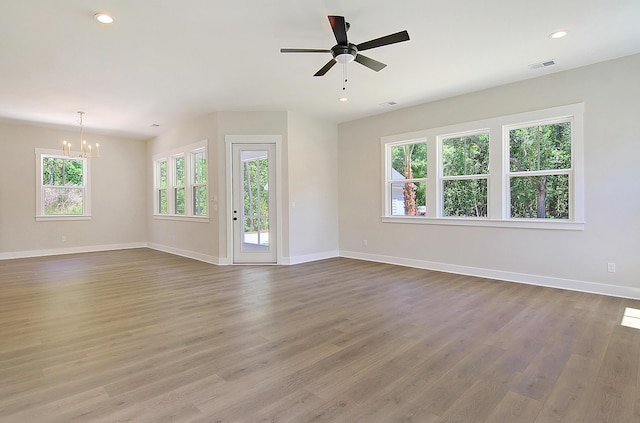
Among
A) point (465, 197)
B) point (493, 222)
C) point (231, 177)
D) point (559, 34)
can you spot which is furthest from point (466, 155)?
point (231, 177)

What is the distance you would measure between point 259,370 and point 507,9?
3.67 meters

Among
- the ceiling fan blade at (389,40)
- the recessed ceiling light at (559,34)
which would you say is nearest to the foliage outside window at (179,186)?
the ceiling fan blade at (389,40)

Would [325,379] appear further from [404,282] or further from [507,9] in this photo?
[507,9]

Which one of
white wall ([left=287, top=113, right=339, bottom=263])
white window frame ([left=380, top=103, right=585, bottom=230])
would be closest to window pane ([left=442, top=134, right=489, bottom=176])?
white window frame ([left=380, top=103, right=585, bottom=230])

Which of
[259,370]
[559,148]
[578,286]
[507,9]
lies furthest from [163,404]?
[559,148]

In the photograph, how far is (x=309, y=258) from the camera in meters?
6.58

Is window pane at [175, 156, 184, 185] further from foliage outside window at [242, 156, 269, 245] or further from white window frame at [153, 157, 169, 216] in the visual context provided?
foliage outside window at [242, 156, 269, 245]

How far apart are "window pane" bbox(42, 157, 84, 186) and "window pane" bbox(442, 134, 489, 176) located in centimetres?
820

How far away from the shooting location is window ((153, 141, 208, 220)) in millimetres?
7043

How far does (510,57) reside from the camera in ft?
13.1

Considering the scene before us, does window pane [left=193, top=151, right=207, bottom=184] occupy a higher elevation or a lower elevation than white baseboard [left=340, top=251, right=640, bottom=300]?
higher

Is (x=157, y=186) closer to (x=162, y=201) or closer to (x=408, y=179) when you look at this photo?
(x=162, y=201)

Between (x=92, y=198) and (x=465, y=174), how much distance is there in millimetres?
8359

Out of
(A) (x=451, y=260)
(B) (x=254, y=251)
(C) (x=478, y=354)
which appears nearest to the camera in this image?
(C) (x=478, y=354)
